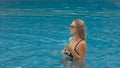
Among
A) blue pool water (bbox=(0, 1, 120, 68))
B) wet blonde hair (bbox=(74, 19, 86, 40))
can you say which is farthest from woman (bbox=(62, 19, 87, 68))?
blue pool water (bbox=(0, 1, 120, 68))

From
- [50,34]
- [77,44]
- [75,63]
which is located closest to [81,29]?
[77,44]

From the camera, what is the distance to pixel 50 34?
12.2 m

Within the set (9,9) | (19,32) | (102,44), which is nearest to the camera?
(102,44)

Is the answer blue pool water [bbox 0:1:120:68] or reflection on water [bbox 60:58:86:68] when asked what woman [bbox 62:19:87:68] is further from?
blue pool water [bbox 0:1:120:68]

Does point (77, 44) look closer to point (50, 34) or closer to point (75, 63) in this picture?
point (75, 63)

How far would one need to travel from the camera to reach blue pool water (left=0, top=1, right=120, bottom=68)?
8820 mm

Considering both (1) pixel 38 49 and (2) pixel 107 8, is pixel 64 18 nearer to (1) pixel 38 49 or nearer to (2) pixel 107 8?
(2) pixel 107 8

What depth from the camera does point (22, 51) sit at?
970 cm

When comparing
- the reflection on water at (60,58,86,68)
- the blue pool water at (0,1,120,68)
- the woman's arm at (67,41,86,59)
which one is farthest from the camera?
the blue pool water at (0,1,120,68)

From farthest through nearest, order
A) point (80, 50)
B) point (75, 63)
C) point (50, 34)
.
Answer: point (50, 34) < point (75, 63) < point (80, 50)

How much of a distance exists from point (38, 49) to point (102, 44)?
2.13m

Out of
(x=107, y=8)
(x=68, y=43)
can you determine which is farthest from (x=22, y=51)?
(x=107, y=8)

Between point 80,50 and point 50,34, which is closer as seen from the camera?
point 80,50

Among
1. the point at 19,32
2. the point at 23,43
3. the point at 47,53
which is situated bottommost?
the point at 47,53
